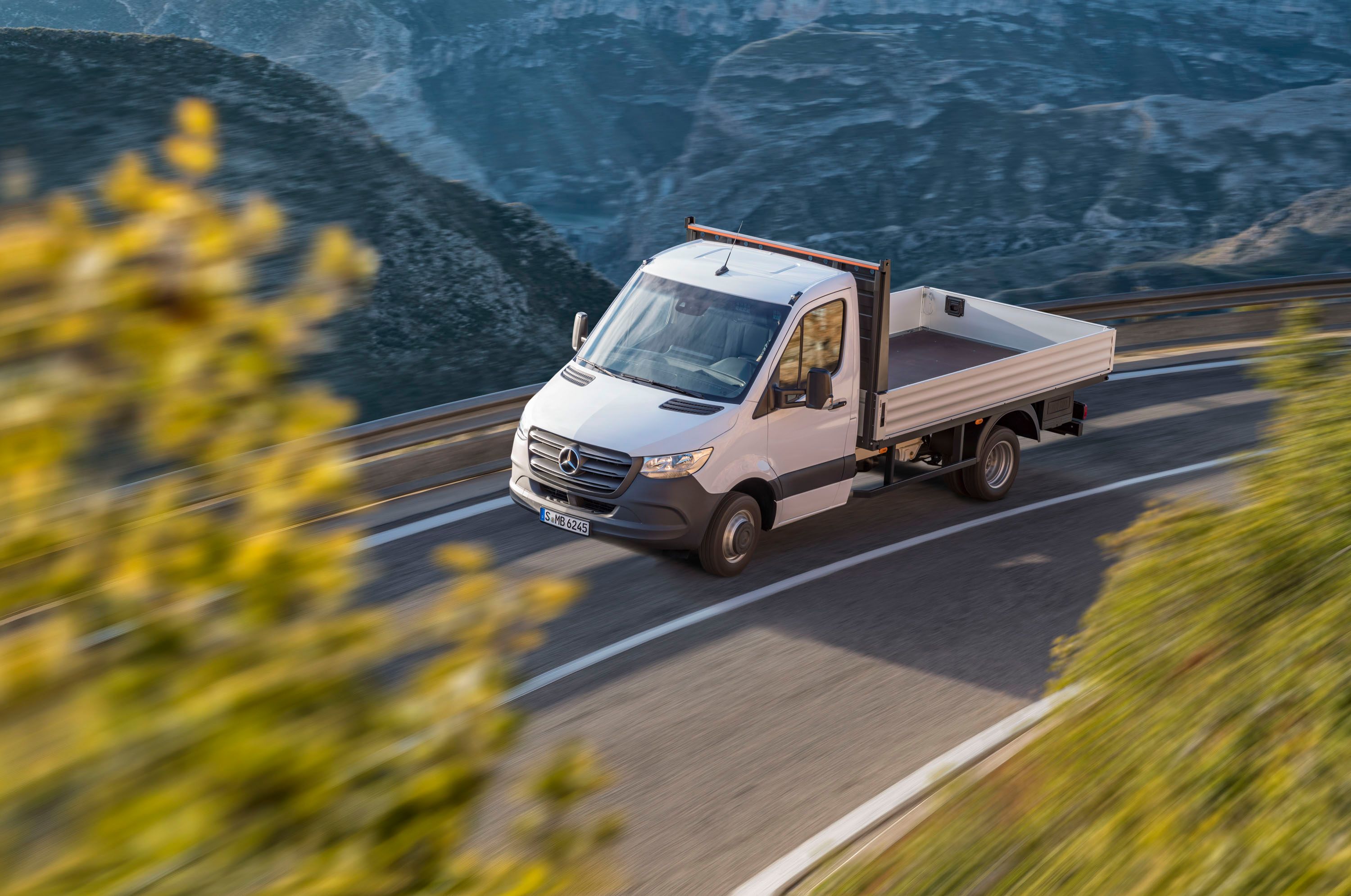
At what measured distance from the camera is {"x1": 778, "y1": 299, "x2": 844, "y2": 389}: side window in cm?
980

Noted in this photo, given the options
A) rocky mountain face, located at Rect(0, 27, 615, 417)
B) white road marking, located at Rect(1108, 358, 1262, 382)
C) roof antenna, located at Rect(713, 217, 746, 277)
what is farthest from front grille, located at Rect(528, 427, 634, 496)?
rocky mountain face, located at Rect(0, 27, 615, 417)

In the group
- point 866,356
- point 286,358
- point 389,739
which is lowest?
point 866,356

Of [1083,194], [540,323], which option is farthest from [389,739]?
[1083,194]

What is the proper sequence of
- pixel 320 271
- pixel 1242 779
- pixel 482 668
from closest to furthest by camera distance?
1. pixel 320 271
2. pixel 482 668
3. pixel 1242 779

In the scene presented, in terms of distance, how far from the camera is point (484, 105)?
81.1 metres

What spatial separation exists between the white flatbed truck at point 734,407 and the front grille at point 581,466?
0.04 ft

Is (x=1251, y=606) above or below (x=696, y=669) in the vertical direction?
above

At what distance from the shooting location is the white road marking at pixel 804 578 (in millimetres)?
8188

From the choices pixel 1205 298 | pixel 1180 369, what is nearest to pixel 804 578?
pixel 1180 369

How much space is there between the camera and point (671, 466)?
9.16 meters

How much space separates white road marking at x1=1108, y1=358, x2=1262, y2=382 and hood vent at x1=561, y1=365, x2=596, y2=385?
9.33m

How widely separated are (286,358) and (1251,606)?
416 cm

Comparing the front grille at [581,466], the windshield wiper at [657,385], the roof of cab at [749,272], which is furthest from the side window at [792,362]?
the front grille at [581,466]

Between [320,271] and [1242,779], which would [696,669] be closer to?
[1242,779]
